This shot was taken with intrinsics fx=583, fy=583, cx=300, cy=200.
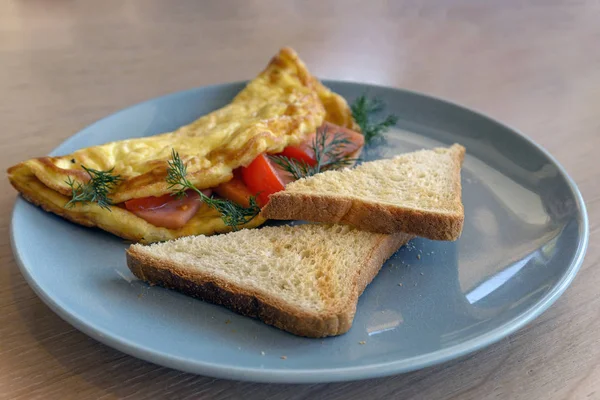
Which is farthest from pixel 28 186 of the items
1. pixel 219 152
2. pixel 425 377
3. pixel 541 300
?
pixel 541 300

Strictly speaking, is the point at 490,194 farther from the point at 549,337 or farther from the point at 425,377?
the point at 425,377

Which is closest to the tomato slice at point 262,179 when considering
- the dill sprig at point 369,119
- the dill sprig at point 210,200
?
the dill sprig at point 210,200

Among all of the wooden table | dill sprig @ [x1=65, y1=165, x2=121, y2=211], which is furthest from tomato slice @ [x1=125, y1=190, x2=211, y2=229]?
the wooden table

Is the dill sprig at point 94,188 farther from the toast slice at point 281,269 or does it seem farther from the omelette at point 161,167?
the toast slice at point 281,269

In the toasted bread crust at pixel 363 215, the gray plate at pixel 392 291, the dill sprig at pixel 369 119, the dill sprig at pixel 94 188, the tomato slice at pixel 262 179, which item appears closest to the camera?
the gray plate at pixel 392 291

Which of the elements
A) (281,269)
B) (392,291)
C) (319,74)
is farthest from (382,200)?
(319,74)

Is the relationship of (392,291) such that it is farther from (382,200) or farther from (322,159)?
(322,159)

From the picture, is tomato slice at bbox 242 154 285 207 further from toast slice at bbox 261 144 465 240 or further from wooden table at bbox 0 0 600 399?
wooden table at bbox 0 0 600 399
